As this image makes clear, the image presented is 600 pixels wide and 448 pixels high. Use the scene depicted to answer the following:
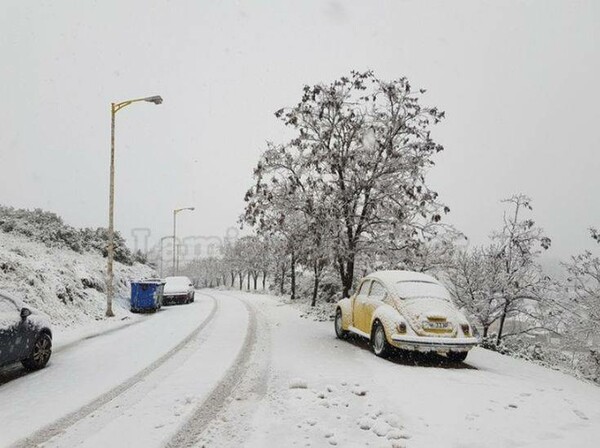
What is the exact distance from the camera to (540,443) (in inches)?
177

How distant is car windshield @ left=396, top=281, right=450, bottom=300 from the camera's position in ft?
31.3

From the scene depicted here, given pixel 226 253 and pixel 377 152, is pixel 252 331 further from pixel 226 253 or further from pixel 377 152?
pixel 226 253

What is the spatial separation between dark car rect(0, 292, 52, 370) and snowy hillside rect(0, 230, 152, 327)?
266 cm

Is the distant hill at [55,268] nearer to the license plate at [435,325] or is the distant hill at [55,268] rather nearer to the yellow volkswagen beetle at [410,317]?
the yellow volkswagen beetle at [410,317]

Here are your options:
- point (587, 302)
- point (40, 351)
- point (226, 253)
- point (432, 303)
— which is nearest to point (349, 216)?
point (432, 303)

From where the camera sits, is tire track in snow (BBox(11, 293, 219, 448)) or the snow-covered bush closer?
tire track in snow (BBox(11, 293, 219, 448))

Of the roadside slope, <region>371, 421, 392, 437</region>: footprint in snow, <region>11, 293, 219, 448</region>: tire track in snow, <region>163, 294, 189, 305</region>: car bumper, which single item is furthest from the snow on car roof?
<region>163, 294, 189, 305</region>: car bumper

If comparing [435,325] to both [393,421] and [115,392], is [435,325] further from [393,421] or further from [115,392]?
[115,392]

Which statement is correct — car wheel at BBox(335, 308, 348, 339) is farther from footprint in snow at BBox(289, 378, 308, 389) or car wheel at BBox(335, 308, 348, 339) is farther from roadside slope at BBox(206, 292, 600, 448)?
footprint in snow at BBox(289, 378, 308, 389)

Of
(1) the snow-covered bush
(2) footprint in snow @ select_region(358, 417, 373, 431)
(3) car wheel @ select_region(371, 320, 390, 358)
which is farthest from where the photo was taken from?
(1) the snow-covered bush

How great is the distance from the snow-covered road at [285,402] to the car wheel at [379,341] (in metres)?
0.23

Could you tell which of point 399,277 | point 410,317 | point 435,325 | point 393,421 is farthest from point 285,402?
point 399,277

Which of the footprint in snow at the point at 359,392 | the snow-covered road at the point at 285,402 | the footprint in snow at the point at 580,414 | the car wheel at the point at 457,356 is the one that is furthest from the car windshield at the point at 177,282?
the footprint in snow at the point at 580,414

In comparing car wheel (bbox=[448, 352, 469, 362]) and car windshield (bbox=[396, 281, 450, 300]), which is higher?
car windshield (bbox=[396, 281, 450, 300])
